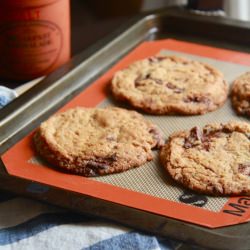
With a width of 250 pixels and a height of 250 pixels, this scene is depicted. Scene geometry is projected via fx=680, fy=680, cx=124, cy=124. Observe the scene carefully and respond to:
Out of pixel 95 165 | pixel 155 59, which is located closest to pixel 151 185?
pixel 95 165

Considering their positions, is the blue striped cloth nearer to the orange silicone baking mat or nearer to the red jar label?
the orange silicone baking mat

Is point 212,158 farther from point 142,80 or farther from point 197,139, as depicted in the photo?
point 142,80

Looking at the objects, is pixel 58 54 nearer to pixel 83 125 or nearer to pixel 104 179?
pixel 83 125

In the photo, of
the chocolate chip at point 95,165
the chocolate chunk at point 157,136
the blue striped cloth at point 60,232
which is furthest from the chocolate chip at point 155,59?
the blue striped cloth at point 60,232

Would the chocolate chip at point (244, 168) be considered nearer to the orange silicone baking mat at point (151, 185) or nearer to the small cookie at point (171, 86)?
the orange silicone baking mat at point (151, 185)

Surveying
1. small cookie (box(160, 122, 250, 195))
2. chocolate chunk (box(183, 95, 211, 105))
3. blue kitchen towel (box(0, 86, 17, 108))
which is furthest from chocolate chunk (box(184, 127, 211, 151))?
blue kitchen towel (box(0, 86, 17, 108))

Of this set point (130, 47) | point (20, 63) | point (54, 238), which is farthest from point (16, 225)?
point (130, 47)
